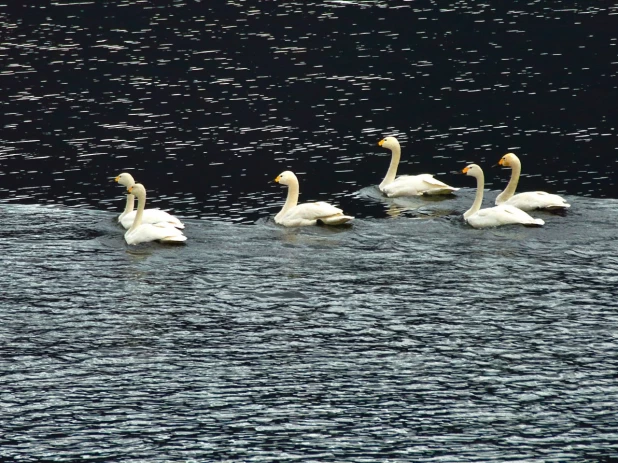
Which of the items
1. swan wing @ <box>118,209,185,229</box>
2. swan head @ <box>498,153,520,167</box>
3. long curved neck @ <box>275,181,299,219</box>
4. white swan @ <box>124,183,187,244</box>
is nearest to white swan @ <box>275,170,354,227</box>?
long curved neck @ <box>275,181,299,219</box>

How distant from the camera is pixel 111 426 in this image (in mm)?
27281

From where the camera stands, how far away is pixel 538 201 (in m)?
42.0

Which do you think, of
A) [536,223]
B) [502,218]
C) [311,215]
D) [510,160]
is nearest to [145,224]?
[311,215]

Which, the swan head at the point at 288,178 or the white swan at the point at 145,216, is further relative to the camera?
the swan head at the point at 288,178

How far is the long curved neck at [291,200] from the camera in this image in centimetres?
4300

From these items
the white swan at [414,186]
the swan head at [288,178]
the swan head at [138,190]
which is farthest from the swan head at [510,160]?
the swan head at [138,190]

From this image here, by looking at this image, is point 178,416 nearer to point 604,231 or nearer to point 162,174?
point 604,231

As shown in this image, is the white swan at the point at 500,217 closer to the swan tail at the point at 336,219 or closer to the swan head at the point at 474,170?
the swan head at the point at 474,170

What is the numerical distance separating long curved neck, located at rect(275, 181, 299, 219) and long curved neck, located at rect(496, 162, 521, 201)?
7.51 meters

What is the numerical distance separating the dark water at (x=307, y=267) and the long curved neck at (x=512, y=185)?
1447 millimetres

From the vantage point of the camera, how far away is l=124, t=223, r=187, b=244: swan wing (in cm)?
4003

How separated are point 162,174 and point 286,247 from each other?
1214 centimetres

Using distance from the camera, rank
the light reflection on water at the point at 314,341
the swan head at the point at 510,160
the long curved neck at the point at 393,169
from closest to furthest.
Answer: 1. the light reflection on water at the point at 314,341
2. the swan head at the point at 510,160
3. the long curved neck at the point at 393,169

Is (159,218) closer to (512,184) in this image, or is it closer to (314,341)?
(314,341)
